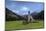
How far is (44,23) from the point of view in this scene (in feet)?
5.49

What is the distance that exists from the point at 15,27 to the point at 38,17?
44 cm

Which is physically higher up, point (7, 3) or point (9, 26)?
point (7, 3)

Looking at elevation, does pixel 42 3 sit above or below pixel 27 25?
above

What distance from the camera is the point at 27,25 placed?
63.8 inches

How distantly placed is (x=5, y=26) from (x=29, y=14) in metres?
0.45

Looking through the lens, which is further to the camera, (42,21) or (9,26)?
(42,21)

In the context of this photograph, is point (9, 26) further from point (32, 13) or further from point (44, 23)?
point (44, 23)

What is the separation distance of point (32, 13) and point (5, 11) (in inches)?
18.2

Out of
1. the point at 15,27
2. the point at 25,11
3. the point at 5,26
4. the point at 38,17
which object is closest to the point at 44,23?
the point at 38,17
